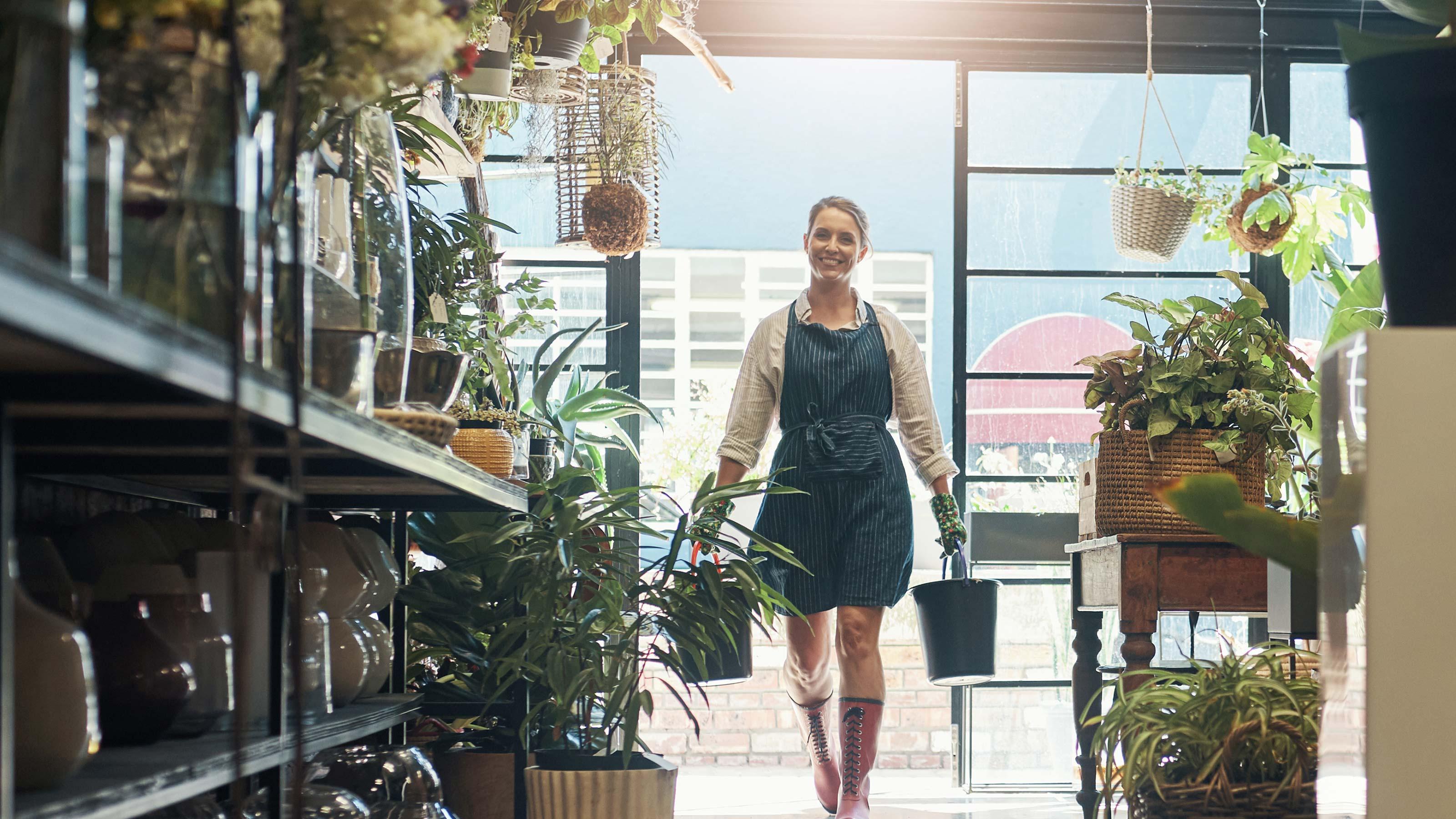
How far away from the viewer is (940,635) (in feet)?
11.5

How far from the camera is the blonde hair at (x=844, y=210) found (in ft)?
12.8

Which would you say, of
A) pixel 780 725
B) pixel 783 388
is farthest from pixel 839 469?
pixel 780 725

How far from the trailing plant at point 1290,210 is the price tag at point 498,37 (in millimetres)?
2517

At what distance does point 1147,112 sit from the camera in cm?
501

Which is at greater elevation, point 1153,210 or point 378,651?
point 1153,210

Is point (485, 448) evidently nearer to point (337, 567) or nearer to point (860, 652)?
point (337, 567)

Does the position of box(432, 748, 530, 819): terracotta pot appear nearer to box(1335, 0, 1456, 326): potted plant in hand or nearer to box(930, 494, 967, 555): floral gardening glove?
box(930, 494, 967, 555): floral gardening glove

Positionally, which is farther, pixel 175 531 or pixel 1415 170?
pixel 175 531

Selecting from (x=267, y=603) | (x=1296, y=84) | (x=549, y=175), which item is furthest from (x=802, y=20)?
(x=267, y=603)

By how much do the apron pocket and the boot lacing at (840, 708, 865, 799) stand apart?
0.64m

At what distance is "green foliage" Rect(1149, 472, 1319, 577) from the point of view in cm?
149

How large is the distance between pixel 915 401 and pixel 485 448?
5.44 feet

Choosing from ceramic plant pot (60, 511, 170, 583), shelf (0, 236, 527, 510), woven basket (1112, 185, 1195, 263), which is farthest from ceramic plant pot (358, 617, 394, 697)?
woven basket (1112, 185, 1195, 263)

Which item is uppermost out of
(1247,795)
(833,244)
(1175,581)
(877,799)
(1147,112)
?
(1147,112)
